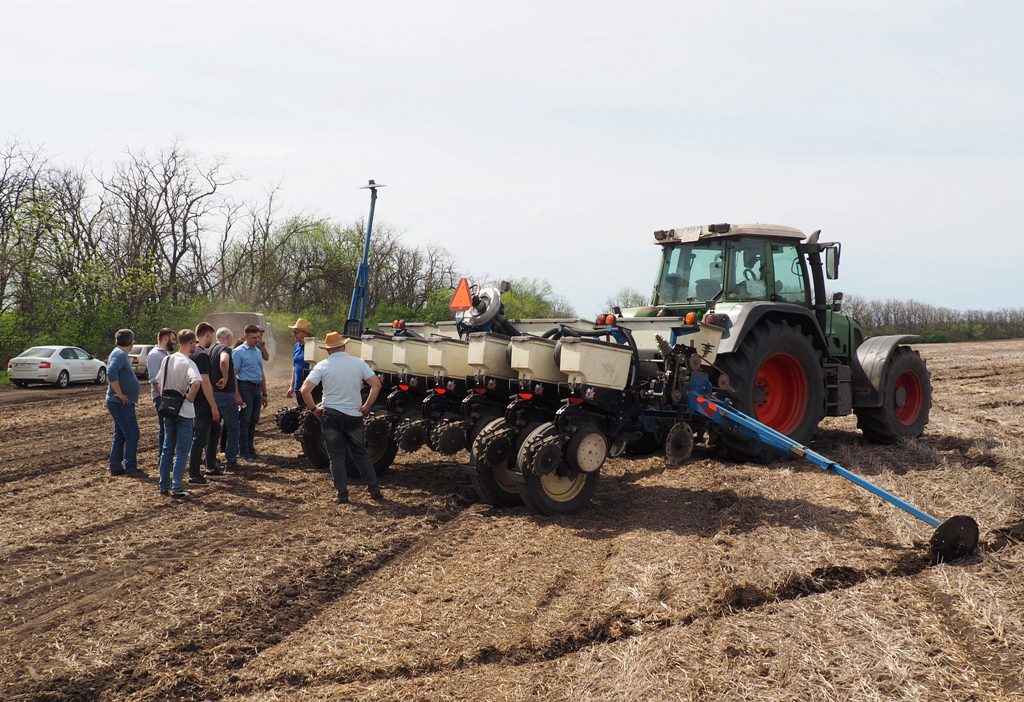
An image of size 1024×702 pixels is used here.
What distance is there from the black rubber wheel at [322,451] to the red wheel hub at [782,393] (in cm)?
373

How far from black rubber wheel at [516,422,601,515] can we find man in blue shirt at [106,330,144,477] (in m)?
4.43

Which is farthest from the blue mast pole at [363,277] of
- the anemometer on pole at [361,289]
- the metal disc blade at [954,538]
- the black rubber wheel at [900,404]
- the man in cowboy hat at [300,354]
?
the metal disc blade at [954,538]

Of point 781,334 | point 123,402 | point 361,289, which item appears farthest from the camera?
point 361,289

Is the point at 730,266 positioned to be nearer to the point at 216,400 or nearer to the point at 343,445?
the point at 343,445

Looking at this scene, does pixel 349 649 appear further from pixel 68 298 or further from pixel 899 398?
pixel 68 298

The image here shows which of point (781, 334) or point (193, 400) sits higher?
point (781, 334)

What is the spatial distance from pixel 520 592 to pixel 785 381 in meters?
5.02

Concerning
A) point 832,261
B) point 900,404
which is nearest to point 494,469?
point 832,261

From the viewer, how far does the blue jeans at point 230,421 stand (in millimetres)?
8992

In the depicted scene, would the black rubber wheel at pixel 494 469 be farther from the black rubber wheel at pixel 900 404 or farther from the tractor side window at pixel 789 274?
the black rubber wheel at pixel 900 404

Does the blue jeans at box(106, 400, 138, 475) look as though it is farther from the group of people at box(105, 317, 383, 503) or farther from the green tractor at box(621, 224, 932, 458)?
the green tractor at box(621, 224, 932, 458)

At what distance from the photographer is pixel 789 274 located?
9305 mm

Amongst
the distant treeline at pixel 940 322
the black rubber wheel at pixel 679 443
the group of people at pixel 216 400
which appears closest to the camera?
the black rubber wheel at pixel 679 443

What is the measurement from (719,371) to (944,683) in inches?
178
